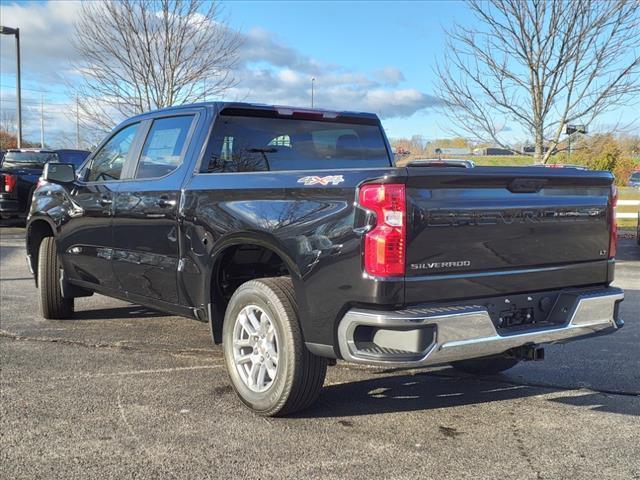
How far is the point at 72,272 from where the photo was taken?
229 inches

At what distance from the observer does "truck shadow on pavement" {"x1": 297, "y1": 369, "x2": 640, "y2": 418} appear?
4086mm

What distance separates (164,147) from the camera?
4.89 metres

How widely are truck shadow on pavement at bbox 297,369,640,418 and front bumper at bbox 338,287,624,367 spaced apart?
89 cm

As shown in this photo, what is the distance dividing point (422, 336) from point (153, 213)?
2.40 metres

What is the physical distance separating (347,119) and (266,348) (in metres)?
2.25

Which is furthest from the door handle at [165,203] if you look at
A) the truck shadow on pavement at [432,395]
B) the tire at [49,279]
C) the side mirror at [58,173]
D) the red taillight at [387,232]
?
the tire at [49,279]

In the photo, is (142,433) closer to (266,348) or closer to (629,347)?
(266,348)

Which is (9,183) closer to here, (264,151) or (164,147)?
(164,147)

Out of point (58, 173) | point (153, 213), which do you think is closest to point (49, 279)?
point (58, 173)

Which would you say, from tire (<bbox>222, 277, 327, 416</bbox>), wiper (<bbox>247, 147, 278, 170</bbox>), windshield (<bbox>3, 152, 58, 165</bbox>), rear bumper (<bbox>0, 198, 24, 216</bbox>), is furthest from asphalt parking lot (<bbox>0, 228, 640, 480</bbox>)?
windshield (<bbox>3, 152, 58, 165</bbox>)

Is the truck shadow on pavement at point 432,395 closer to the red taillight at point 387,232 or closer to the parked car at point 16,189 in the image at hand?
the red taillight at point 387,232

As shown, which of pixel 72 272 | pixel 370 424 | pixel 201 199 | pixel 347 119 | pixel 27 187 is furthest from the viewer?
pixel 27 187

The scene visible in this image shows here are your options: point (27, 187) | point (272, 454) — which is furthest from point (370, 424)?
point (27, 187)

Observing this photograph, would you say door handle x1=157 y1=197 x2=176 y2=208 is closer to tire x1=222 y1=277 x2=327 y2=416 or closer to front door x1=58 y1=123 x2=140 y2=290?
front door x1=58 y1=123 x2=140 y2=290
